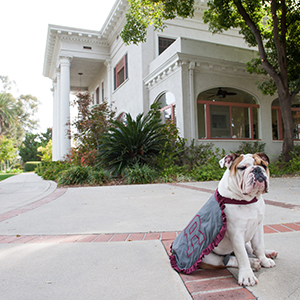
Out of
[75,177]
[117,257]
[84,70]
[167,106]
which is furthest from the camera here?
[84,70]

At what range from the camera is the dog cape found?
68.1 inches

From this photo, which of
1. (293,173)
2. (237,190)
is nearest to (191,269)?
(237,190)

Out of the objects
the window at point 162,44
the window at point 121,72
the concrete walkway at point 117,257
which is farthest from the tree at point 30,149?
the concrete walkway at point 117,257

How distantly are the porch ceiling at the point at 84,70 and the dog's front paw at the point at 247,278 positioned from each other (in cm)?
1901

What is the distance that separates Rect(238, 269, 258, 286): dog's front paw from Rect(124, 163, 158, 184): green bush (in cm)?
622

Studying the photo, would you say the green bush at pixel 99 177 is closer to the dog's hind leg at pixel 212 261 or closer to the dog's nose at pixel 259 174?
the dog's hind leg at pixel 212 261

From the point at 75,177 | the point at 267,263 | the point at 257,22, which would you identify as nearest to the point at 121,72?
the point at 257,22

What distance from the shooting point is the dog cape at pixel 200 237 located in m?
1.73

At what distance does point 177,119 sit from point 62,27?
1114cm

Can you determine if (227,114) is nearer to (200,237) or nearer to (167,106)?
(167,106)

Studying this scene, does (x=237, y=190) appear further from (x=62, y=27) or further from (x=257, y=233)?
(x=62, y=27)

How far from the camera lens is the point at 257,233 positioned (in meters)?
1.86

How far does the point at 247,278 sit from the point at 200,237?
0.38 m

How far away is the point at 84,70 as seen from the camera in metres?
21.2
